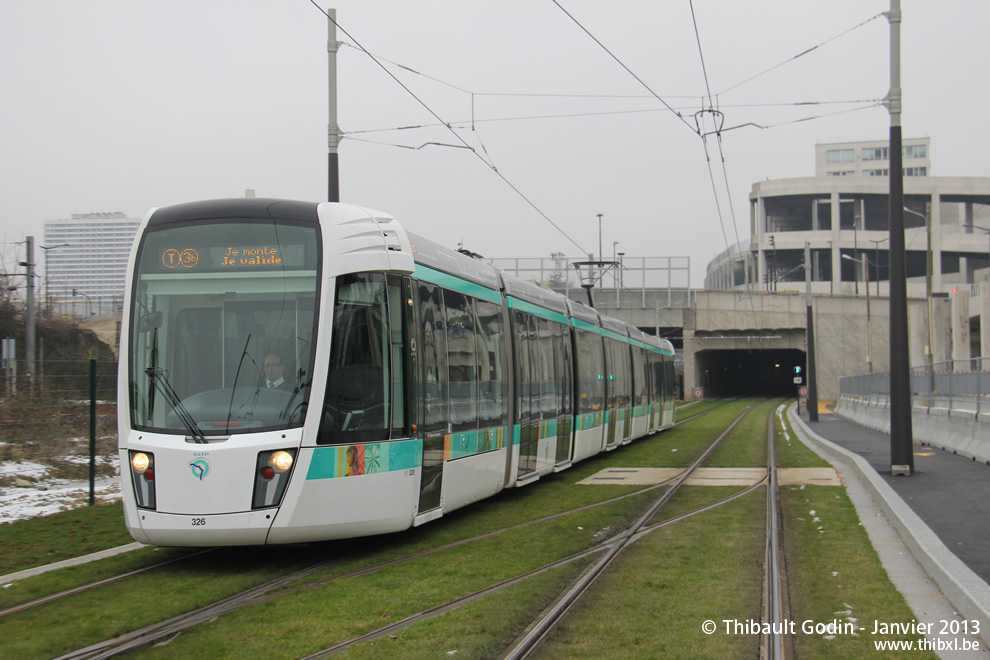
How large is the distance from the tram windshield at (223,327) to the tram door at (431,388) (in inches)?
65.4

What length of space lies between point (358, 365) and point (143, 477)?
2.11 metres

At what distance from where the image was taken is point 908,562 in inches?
346

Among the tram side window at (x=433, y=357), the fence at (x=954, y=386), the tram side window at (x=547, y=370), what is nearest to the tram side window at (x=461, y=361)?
the tram side window at (x=433, y=357)

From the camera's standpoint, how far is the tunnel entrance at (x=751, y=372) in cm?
8256

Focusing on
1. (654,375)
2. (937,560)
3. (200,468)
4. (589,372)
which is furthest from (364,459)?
(654,375)

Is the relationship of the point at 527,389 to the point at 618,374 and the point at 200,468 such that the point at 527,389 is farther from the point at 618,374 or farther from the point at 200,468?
the point at 618,374

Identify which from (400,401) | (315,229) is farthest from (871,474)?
(315,229)

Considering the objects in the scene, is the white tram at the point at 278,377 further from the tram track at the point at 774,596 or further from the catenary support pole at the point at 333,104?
the catenary support pole at the point at 333,104

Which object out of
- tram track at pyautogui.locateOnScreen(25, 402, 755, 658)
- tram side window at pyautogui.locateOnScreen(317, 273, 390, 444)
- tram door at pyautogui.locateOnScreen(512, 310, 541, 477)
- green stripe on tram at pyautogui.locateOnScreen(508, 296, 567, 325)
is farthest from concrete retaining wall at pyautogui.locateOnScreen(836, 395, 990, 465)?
tram side window at pyautogui.locateOnScreen(317, 273, 390, 444)

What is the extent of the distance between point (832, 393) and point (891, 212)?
54454 mm

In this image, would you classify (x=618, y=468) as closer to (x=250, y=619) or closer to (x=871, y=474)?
(x=871, y=474)

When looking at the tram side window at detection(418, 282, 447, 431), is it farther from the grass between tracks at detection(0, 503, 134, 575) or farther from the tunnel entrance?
the tunnel entrance

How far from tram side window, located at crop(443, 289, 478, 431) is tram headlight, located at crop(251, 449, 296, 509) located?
291 centimetres

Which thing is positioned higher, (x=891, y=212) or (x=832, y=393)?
(x=891, y=212)
